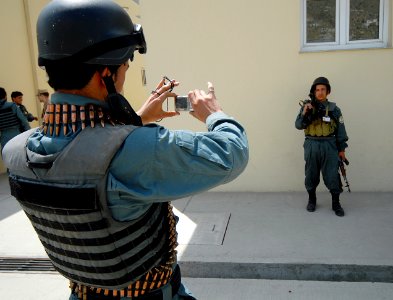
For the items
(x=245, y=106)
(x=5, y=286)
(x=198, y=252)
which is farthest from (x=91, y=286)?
(x=245, y=106)

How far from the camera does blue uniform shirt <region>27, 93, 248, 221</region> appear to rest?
115cm

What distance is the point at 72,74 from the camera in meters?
1.27

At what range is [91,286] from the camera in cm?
138

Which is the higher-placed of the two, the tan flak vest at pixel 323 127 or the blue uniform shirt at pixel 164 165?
the blue uniform shirt at pixel 164 165

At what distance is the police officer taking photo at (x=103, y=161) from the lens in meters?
1.17

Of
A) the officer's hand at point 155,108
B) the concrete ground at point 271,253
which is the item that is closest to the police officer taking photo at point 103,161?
the officer's hand at point 155,108

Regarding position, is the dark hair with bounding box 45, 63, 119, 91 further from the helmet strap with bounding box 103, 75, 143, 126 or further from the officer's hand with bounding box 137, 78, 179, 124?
the officer's hand with bounding box 137, 78, 179, 124

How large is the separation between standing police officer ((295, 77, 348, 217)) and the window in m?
0.96

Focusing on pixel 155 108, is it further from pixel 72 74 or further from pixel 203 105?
pixel 72 74

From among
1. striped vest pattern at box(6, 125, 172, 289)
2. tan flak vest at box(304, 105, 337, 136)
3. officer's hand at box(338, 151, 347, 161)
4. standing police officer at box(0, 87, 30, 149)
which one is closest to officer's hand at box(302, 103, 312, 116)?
tan flak vest at box(304, 105, 337, 136)

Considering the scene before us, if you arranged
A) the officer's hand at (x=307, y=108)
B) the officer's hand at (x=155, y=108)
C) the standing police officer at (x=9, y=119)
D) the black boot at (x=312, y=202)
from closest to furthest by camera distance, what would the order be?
the officer's hand at (x=155, y=108) → the officer's hand at (x=307, y=108) → the black boot at (x=312, y=202) → the standing police officer at (x=9, y=119)

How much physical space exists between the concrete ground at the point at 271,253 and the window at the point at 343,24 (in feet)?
A: 6.77

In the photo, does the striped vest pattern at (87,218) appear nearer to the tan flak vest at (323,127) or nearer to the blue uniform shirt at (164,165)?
the blue uniform shirt at (164,165)

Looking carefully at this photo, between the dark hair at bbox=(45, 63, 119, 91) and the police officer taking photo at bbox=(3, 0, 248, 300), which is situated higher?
the dark hair at bbox=(45, 63, 119, 91)
